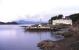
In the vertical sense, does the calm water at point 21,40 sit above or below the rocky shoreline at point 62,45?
below

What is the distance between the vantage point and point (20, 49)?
736 cm

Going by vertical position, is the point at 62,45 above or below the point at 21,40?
above

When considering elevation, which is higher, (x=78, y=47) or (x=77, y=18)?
(x=77, y=18)

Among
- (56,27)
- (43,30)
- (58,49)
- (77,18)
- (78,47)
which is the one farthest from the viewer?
(43,30)

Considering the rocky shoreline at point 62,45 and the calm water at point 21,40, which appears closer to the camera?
the rocky shoreline at point 62,45

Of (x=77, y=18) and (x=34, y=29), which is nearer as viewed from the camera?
(x=77, y=18)

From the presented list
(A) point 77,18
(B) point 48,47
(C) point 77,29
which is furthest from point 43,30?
(B) point 48,47

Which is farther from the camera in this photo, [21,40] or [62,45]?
[21,40]

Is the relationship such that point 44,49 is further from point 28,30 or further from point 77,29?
point 28,30

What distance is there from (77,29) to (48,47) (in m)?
3.59

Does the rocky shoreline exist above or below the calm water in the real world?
above

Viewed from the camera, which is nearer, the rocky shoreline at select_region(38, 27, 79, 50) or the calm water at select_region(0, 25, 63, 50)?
the rocky shoreline at select_region(38, 27, 79, 50)

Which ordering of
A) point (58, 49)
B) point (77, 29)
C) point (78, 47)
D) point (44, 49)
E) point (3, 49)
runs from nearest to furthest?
point (78, 47)
point (58, 49)
point (44, 49)
point (3, 49)
point (77, 29)

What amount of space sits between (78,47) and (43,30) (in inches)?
496
